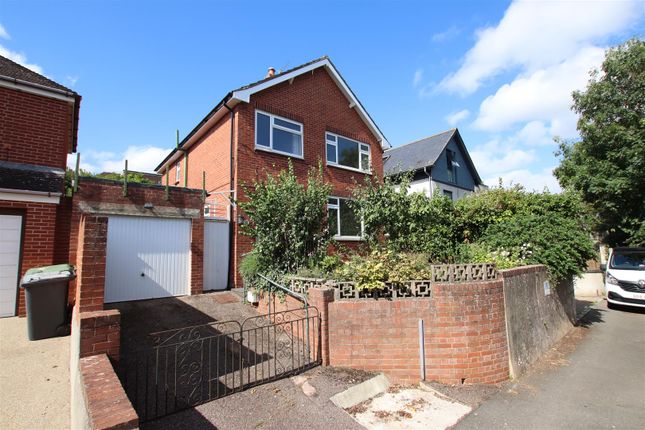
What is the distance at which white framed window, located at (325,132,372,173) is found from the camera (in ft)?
40.6

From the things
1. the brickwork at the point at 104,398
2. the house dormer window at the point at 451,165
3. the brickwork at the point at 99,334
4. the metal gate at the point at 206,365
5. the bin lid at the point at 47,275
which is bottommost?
the metal gate at the point at 206,365

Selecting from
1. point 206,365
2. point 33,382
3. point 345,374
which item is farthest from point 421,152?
point 33,382

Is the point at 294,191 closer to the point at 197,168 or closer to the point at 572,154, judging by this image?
the point at 197,168

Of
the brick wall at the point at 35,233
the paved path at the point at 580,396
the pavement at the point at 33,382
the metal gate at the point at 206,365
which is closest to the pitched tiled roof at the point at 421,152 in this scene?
the paved path at the point at 580,396

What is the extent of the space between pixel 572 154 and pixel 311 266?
17.5m

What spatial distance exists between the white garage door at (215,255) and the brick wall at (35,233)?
3163mm

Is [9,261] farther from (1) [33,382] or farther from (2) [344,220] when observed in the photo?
(2) [344,220]

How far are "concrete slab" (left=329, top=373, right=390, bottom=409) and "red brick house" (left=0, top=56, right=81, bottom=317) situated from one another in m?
6.52

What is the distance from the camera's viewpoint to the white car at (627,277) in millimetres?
10578

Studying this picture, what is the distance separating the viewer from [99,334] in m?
3.44

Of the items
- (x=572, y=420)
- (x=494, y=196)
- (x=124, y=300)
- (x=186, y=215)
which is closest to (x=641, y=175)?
(x=494, y=196)

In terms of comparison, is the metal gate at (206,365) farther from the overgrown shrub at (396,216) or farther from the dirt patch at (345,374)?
the overgrown shrub at (396,216)

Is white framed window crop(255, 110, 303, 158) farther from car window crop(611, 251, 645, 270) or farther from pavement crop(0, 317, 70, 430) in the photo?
car window crop(611, 251, 645, 270)

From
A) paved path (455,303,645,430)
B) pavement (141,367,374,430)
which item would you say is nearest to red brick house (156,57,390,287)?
pavement (141,367,374,430)
